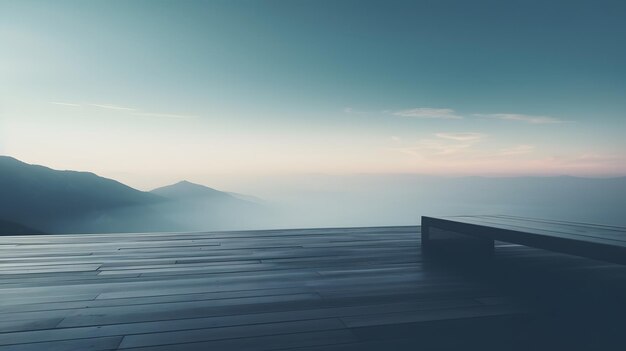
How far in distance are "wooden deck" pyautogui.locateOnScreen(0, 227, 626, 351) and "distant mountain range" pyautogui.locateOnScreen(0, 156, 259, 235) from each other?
10.9 metres

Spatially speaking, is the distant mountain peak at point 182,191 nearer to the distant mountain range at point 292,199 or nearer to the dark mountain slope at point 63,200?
the distant mountain range at point 292,199

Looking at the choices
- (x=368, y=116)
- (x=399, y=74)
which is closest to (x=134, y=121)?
(x=368, y=116)

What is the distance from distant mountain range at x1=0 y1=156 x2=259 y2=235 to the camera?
18.4 meters

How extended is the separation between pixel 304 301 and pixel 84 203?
27.3 meters

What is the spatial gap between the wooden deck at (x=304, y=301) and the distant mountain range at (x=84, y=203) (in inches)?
428

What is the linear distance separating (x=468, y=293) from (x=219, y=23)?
7233mm

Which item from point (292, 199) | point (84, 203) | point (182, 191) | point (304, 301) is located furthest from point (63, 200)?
point (304, 301)

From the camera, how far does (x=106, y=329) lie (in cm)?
151

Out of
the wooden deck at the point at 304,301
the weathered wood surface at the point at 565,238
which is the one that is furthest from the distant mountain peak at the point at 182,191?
the weathered wood surface at the point at 565,238

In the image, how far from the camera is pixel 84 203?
2453 cm

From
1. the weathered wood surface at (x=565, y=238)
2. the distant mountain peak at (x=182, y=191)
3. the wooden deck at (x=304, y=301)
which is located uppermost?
the distant mountain peak at (x=182, y=191)

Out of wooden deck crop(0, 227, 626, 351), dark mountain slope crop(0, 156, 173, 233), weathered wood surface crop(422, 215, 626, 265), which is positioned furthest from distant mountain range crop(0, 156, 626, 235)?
wooden deck crop(0, 227, 626, 351)

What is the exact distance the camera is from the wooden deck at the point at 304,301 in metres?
1.42

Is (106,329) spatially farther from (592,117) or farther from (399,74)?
(592,117)
